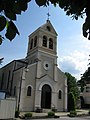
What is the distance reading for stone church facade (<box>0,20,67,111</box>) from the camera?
26719 mm

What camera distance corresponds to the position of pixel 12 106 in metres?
18.7

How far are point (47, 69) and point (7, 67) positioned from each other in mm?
8597

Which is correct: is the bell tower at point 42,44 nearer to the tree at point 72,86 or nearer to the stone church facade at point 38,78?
the stone church facade at point 38,78

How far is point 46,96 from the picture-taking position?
29.3 meters

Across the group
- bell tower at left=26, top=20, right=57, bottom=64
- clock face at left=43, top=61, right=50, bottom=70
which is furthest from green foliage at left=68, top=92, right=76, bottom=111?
bell tower at left=26, top=20, right=57, bottom=64

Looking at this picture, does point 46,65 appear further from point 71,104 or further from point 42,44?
point 71,104

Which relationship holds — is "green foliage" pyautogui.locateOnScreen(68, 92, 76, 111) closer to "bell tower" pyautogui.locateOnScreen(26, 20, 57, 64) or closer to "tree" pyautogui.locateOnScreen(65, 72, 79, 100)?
"bell tower" pyautogui.locateOnScreen(26, 20, 57, 64)

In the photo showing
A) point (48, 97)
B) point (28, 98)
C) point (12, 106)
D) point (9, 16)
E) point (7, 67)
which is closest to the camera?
point (9, 16)

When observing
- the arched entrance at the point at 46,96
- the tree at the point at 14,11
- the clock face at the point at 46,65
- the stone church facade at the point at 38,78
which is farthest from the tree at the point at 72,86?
the tree at the point at 14,11

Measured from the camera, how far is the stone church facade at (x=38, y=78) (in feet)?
87.7

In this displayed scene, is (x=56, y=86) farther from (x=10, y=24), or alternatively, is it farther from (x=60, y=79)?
(x=10, y=24)

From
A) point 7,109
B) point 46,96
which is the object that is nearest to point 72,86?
point 46,96

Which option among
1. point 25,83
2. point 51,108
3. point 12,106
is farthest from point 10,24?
point 51,108

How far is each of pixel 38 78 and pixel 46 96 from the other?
11.6 feet
